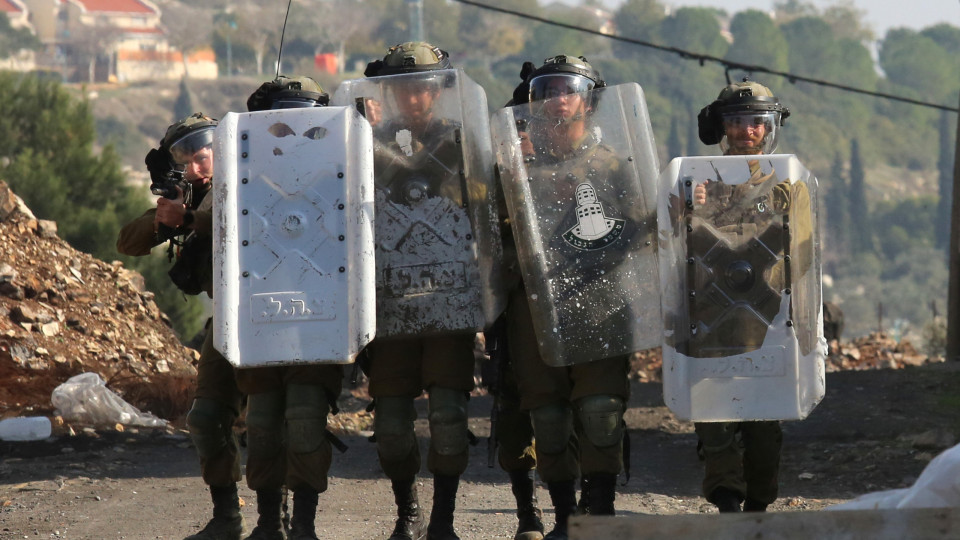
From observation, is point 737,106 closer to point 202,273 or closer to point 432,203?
point 432,203

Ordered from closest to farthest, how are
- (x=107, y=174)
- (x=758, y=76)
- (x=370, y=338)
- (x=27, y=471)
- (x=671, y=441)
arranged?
(x=370, y=338), (x=27, y=471), (x=671, y=441), (x=107, y=174), (x=758, y=76)

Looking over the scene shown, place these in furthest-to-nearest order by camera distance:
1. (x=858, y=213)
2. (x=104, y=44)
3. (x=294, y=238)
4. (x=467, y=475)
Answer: (x=104, y=44), (x=858, y=213), (x=467, y=475), (x=294, y=238)

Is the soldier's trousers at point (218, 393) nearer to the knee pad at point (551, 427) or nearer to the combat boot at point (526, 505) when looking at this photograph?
the combat boot at point (526, 505)

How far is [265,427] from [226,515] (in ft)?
1.61

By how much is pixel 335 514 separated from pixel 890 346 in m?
14.8

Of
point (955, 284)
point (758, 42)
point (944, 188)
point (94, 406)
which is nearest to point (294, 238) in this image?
point (94, 406)

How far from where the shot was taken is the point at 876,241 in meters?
107

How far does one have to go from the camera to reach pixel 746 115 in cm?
527

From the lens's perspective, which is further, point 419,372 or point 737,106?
point 737,106

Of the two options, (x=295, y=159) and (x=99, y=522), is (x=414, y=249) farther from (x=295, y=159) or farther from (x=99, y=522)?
(x=99, y=522)

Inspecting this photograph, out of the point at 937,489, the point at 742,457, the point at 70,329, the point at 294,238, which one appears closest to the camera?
the point at 937,489

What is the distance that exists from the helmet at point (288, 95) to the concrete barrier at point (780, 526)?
2260 millimetres

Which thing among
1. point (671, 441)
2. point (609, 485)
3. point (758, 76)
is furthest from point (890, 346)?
point (758, 76)

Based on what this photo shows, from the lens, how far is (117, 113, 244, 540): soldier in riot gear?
533cm
